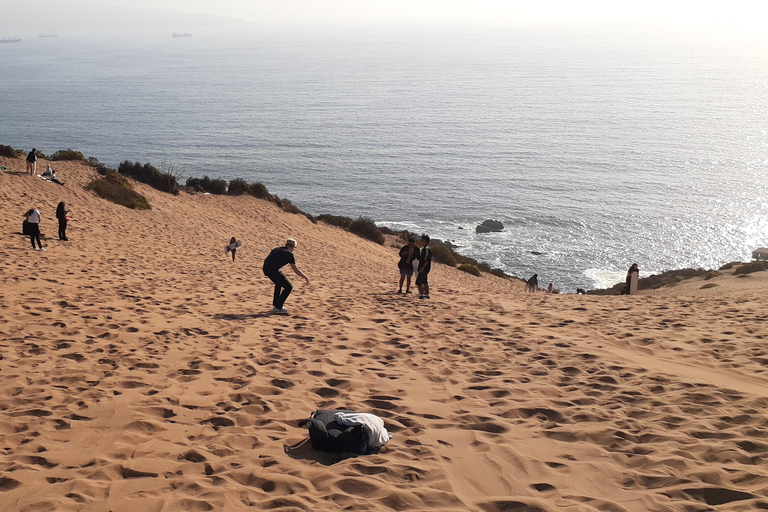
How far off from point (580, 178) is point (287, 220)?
41.8 m

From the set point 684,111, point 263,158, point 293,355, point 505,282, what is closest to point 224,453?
point 293,355

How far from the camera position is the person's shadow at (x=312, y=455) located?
4.96 m

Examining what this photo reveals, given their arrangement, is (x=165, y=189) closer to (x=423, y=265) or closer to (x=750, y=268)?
(x=423, y=265)

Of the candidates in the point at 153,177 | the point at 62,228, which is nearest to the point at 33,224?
the point at 62,228

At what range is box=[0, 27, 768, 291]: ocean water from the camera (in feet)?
153

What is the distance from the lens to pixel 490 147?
255 ft

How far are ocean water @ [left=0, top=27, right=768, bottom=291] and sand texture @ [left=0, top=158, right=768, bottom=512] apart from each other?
28131mm

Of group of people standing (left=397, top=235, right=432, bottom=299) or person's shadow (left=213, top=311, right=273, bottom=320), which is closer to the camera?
person's shadow (left=213, top=311, right=273, bottom=320)

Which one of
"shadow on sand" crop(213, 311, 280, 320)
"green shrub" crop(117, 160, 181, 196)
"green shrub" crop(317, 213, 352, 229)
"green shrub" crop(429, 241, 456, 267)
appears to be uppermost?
"green shrub" crop(117, 160, 181, 196)

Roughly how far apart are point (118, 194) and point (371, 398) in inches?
879

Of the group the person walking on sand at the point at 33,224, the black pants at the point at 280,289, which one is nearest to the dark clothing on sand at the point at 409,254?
the black pants at the point at 280,289

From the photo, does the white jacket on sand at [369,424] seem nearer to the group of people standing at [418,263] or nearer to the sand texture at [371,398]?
the sand texture at [371,398]

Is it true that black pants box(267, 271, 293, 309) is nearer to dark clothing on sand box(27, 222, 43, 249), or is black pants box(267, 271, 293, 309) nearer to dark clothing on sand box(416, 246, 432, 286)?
dark clothing on sand box(416, 246, 432, 286)

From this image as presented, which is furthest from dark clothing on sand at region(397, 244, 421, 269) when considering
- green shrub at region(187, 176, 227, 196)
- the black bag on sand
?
green shrub at region(187, 176, 227, 196)
